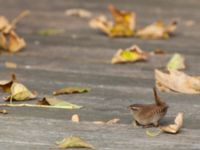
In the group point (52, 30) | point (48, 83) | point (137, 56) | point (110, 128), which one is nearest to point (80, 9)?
point (52, 30)

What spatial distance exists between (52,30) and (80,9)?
0.85 metres

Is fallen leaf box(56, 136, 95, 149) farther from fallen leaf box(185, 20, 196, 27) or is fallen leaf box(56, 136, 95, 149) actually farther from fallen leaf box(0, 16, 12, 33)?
fallen leaf box(185, 20, 196, 27)

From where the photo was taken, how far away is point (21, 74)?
3082 millimetres

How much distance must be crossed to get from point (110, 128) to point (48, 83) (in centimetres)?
68

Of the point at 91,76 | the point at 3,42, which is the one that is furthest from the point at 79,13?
the point at 91,76

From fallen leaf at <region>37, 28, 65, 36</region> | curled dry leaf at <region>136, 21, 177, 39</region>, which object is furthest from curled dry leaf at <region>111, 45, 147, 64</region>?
fallen leaf at <region>37, 28, 65, 36</region>

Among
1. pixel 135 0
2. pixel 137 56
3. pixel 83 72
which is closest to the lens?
pixel 83 72

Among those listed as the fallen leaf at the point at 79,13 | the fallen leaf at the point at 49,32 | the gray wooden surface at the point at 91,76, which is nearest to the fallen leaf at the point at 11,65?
the gray wooden surface at the point at 91,76

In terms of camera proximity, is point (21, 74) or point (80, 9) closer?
point (21, 74)

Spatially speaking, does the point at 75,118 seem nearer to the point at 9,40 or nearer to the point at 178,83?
the point at 178,83

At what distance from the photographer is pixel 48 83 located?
2914 mm

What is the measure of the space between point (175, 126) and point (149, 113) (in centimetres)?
10

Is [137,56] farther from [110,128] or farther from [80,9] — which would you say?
[80,9]

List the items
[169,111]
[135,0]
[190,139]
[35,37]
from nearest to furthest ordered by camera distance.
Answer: [190,139], [169,111], [35,37], [135,0]
